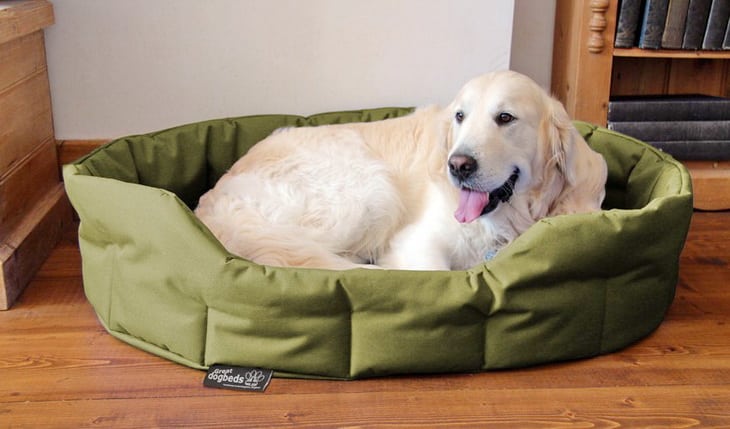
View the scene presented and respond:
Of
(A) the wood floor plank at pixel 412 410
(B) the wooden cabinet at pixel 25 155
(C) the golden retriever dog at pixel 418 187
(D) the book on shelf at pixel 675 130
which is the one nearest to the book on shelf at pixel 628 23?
(D) the book on shelf at pixel 675 130

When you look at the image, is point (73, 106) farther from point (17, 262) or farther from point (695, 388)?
point (695, 388)

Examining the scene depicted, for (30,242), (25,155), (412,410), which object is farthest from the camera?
(25,155)

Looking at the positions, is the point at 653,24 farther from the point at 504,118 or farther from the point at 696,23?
the point at 504,118

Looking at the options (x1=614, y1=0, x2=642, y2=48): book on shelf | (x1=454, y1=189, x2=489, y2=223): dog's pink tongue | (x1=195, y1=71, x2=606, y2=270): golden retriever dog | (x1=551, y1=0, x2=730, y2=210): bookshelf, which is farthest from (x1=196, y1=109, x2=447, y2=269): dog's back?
(x1=614, y1=0, x2=642, y2=48): book on shelf

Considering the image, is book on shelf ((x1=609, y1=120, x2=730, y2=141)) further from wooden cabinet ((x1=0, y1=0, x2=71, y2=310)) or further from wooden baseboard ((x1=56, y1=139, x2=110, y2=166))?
wooden cabinet ((x1=0, y1=0, x2=71, y2=310))

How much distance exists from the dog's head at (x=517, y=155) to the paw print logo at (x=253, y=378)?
64 cm

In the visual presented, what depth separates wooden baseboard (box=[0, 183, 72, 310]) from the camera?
1.98 meters

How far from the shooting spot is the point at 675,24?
2674mm

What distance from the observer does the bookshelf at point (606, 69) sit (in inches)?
105

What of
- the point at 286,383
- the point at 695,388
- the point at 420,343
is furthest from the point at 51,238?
the point at 695,388

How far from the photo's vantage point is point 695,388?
1593mm

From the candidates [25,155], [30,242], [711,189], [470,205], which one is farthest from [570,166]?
[25,155]

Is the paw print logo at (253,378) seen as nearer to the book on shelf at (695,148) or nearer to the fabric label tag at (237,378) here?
the fabric label tag at (237,378)

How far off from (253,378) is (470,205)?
69 cm
